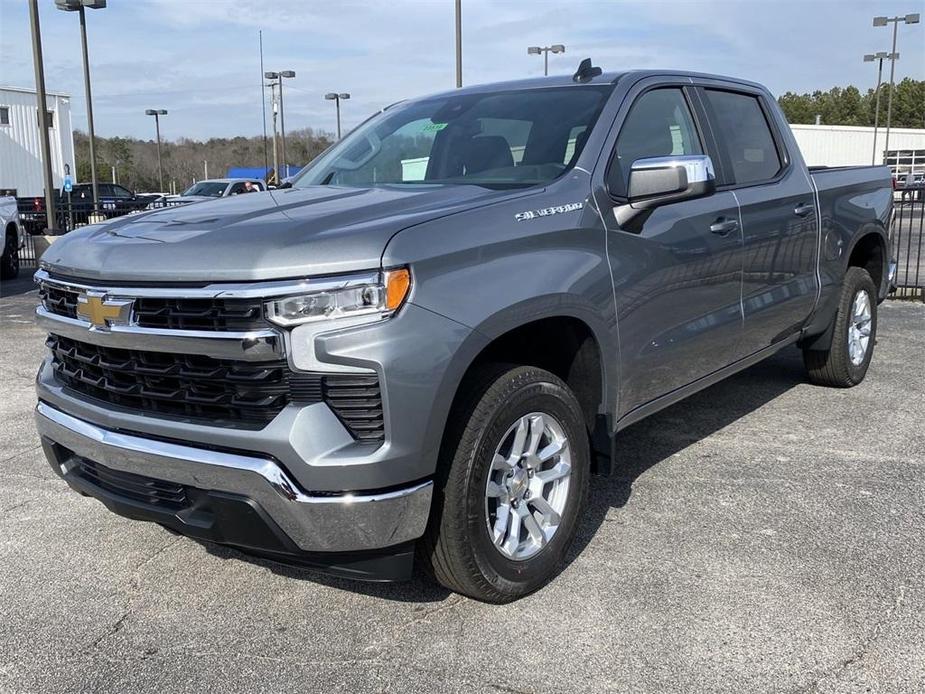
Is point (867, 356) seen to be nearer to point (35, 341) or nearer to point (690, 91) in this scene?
point (690, 91)

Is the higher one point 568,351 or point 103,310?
point 103,310

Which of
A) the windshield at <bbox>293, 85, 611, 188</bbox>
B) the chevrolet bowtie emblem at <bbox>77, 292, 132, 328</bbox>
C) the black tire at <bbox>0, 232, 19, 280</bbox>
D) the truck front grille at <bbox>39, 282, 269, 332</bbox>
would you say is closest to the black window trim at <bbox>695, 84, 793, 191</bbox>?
the windshield at <bbox>293, 85, 611, 188</bbox>

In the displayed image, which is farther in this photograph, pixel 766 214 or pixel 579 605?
pixel 766 214

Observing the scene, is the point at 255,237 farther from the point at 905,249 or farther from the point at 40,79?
the point at 40,79

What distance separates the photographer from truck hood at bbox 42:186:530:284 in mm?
2611

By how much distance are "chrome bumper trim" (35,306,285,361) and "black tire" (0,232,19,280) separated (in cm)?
1249

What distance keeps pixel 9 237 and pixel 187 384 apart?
13.1 meters

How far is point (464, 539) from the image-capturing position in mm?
2867

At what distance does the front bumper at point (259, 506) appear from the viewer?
260 centimetres

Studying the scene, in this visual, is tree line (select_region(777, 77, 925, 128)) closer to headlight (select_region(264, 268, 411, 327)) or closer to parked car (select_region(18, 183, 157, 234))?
parked car (select_region(18, 183, 157, 234))

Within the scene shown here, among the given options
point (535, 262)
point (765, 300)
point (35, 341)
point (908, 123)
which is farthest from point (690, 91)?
point (908, 123)

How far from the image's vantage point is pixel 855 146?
6750 cm

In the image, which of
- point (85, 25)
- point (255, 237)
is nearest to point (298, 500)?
point (255, 237)

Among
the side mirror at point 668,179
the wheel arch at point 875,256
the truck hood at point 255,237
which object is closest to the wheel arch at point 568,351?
the truck hood at point 255,237
